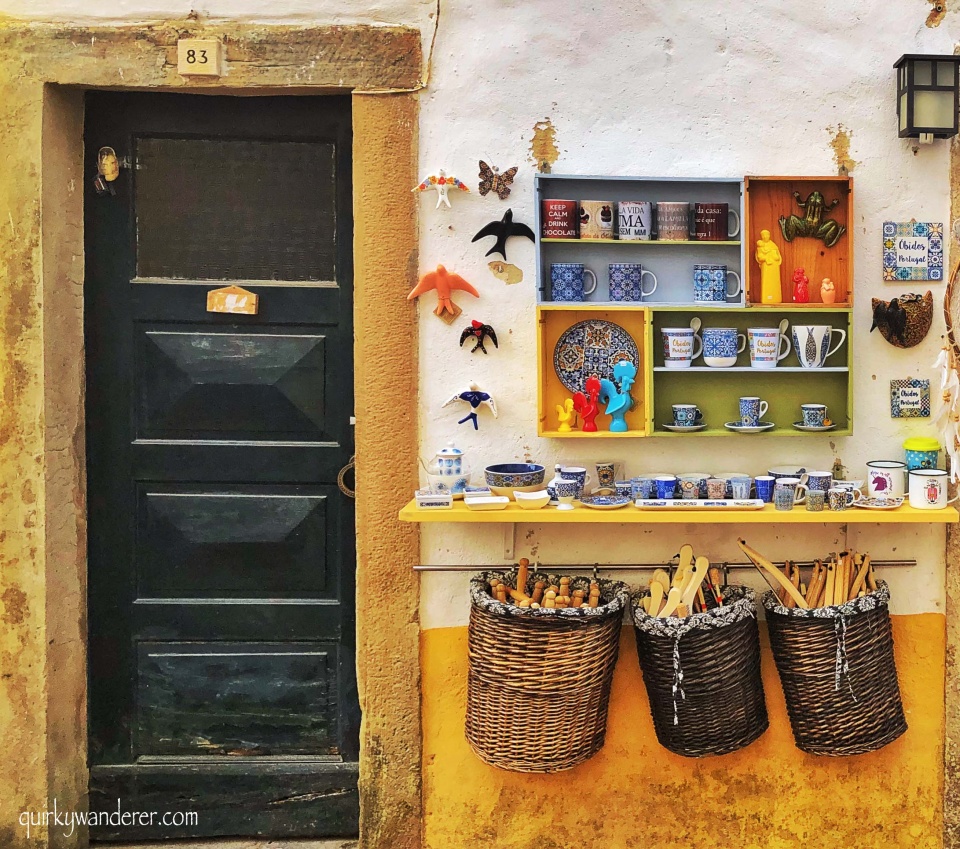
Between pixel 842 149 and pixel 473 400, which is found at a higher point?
pixel 842 149

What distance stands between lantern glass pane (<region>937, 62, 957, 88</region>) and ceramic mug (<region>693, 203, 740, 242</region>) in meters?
0.71

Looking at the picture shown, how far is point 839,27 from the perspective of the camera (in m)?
2.20

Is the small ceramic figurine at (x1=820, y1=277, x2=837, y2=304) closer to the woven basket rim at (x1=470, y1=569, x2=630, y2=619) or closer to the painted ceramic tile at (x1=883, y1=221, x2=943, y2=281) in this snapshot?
the painted ceramic tile at (x1=883, y1=221, x2=943, y2=281)

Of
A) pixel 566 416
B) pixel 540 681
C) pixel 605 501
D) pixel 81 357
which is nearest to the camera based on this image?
pixel 540 681

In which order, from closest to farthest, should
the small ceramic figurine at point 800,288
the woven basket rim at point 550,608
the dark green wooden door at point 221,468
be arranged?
the woven basket rim at point 550,608 → the small ceramic figurine at point 800,288 → the dark green wooden door at point 221,468

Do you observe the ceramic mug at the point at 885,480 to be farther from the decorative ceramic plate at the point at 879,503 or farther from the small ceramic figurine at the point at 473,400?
the small ceramic figurine at the point at 473,400

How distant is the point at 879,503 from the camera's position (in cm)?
208

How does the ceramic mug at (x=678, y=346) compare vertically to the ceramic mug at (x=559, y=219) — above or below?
below

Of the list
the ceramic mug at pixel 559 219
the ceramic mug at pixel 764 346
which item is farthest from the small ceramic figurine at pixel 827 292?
the ceramic mug at pixel 559 219

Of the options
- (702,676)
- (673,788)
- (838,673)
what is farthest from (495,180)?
(673,788)

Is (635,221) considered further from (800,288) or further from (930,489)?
(930,489)

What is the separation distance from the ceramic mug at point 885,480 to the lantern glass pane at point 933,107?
101 cm

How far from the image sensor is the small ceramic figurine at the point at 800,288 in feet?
7.13

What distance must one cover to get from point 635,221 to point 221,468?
150cm
